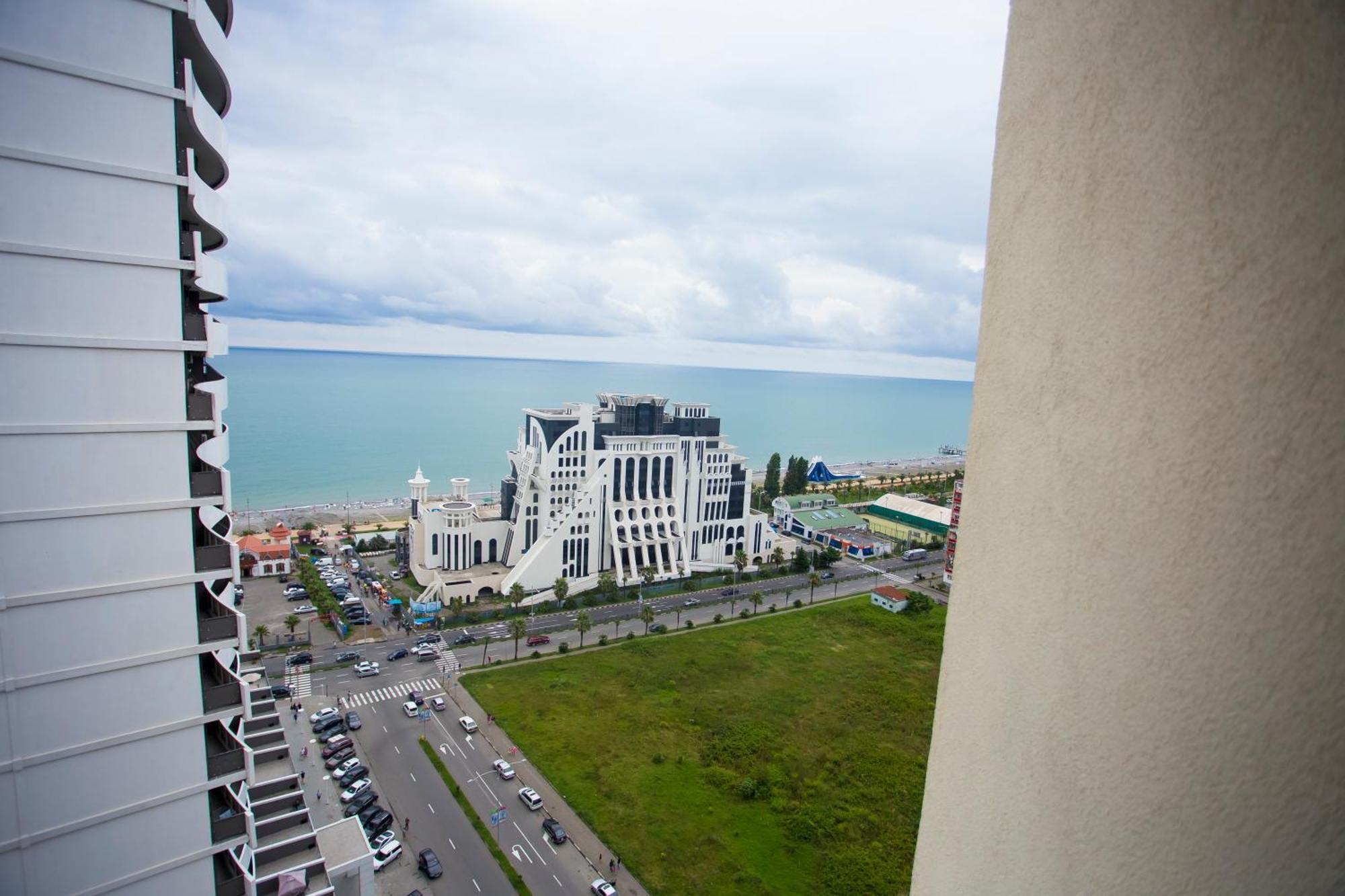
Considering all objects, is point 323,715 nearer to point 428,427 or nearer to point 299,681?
point 299,681

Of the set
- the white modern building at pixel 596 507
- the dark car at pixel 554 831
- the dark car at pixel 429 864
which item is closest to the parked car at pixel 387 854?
the dark car at pixel 429 864

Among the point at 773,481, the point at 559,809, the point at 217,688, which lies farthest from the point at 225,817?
the point at 773,481

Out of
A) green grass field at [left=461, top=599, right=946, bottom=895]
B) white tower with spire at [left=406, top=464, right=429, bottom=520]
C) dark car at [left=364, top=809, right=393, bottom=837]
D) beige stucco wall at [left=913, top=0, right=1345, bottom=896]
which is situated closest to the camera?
beige stucco wall at [left=913, top=0, right=1345, bottom=896]

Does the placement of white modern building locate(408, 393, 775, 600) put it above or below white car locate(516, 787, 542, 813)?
above

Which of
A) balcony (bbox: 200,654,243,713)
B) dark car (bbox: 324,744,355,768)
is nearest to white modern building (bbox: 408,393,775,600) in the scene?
dark car (bbox: 324,744,355,768)

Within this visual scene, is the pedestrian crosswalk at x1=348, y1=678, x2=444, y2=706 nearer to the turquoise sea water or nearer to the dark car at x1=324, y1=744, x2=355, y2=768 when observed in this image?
the dark car at x1=324, y1=744, x2=355, y2=768

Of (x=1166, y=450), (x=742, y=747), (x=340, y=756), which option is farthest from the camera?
(x=742, y=747)
